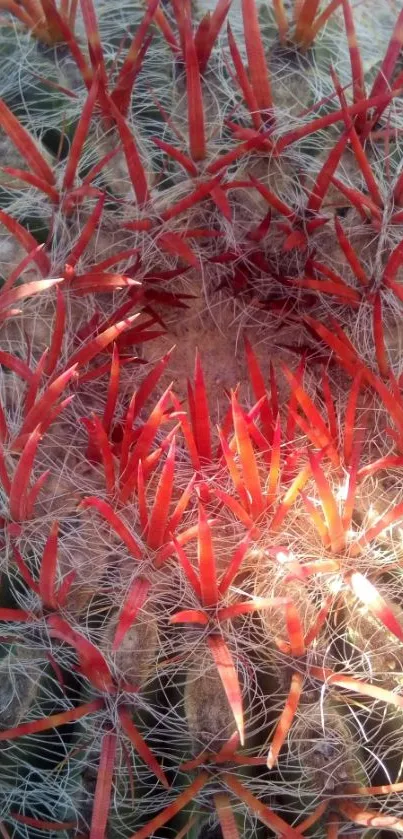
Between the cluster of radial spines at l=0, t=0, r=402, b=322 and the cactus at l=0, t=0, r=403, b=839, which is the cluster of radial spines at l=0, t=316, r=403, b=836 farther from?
the cluster of radial spines at l=0, t=0, r=402, b=322

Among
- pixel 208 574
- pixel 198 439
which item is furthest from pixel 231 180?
pixel 208 574

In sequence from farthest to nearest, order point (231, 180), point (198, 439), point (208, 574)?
point (231, 180)
point (198, 439)
point (208, 574)

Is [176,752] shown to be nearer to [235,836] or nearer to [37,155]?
[235,836]

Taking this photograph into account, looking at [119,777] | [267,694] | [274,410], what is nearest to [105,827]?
[119,777]

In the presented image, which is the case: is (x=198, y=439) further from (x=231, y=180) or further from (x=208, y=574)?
(x=231, y=180)

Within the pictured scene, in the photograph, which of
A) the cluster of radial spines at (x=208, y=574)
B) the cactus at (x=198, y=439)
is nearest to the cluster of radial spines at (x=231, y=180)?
the cactus at (x=198, y=439)

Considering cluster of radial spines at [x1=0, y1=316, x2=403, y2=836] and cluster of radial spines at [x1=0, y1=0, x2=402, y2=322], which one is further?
cluster of radial spines at [x1=0, y1=0, x2=402, y2=322]

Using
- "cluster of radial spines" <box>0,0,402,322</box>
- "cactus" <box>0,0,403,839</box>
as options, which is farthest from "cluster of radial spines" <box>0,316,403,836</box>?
"cluster of radial spines" <box>0,0,402,322</box>
